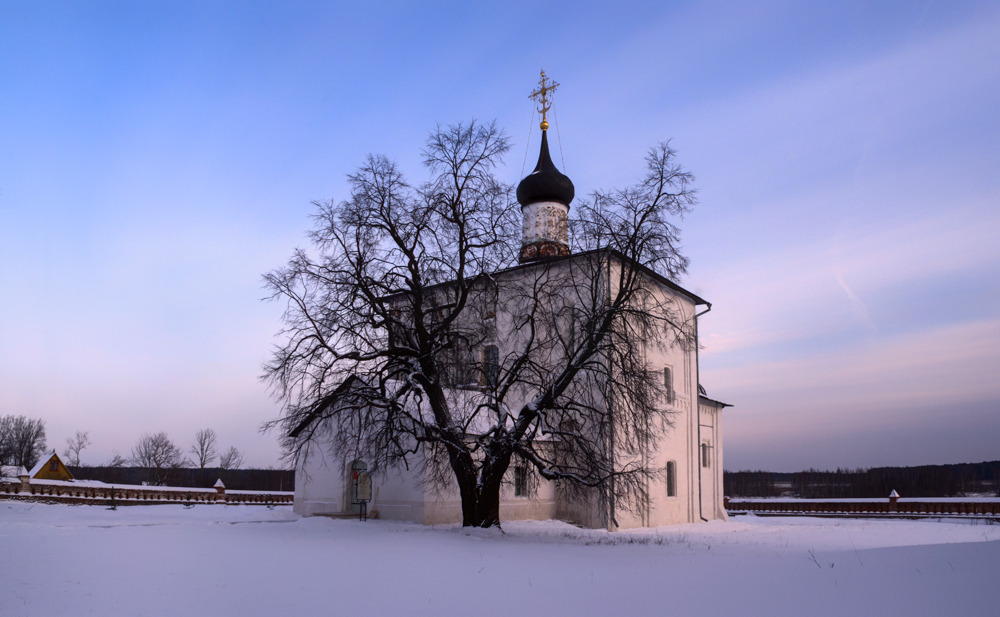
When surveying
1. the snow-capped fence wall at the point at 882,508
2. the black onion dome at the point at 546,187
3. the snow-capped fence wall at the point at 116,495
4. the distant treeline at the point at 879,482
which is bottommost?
the distant treeline at the point at 879,482

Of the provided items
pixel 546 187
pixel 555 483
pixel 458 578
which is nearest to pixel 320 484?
pixel 555 483

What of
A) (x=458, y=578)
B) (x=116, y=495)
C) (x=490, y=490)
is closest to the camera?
(x=458, y=578)

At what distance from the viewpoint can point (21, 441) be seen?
8231 cm

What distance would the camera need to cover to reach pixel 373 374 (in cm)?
1900

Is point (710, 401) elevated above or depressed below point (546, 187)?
below

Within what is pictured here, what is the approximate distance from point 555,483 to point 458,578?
14.6 metres

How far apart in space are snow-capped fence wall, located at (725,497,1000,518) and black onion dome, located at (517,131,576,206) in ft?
89.5

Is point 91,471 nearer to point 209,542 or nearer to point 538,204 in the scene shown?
point 538,204

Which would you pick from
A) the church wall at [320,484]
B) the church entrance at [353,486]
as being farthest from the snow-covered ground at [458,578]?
the church wall at [320,484]

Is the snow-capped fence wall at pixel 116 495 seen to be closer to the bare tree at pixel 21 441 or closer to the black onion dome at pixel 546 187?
the black onion dome at pixel 546 187

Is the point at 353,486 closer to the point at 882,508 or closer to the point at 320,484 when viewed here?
the point at 320,484

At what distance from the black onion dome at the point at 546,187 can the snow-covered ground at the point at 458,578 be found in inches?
699

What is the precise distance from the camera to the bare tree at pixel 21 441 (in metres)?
80.4

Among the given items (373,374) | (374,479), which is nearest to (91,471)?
(374,479)
